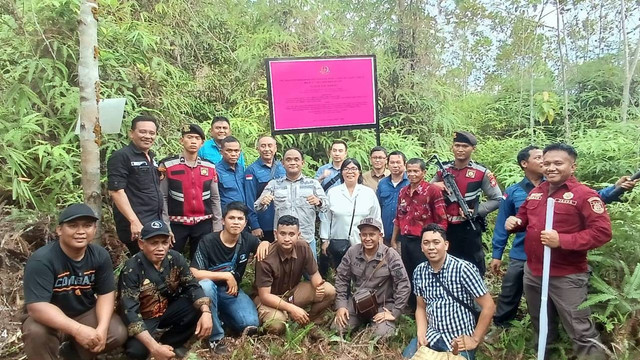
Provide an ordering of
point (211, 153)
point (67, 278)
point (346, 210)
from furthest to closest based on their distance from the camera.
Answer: point (211, 153)
point (346, 210)
point (67, 278)

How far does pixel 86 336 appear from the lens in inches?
135

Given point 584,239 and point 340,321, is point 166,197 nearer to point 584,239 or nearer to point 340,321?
point 340,321

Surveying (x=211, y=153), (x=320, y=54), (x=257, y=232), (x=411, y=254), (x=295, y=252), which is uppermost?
(x=320, y=54)

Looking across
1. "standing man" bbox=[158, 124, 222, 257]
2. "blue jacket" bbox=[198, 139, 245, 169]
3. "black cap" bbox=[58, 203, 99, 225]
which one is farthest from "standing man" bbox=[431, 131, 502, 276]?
"black cap" bbox=[58, 203, 99, 225]

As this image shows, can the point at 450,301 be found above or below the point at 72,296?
below

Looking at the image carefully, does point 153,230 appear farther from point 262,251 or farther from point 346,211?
point 346,211

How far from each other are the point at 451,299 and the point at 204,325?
2.06 m

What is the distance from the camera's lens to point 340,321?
430 centimetres

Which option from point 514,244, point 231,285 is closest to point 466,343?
point 514,244

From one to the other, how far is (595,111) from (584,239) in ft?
27.7

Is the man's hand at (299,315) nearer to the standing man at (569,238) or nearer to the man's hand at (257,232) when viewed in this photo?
the man's hand at (257,232)

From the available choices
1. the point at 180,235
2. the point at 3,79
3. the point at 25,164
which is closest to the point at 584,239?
the point at 180,235

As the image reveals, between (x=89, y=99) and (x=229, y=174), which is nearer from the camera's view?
(x=89, y=99)

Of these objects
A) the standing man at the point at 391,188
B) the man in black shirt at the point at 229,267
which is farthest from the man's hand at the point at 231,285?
the standing man at the point at 391,188
